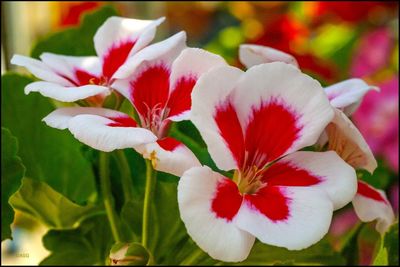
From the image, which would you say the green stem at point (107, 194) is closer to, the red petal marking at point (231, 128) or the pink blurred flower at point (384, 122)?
the red petal marking at point (231, 128)

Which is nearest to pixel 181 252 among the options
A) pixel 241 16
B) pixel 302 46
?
pixel 302 46

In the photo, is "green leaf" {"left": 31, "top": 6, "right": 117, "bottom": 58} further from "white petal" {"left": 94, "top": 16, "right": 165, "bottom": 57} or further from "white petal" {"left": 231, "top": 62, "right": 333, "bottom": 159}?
"white petal" {"left": 231, "top": 62, "right": 333, "bottom": 159}

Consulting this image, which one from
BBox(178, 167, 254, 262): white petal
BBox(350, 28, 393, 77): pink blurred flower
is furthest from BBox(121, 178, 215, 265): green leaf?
BBox(350, 28, 393, 77): pink blurred flower

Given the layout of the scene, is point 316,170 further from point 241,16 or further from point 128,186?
point 241,16

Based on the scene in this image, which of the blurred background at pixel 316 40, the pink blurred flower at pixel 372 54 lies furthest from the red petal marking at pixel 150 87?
the pink blurred flower at pixel 372 54

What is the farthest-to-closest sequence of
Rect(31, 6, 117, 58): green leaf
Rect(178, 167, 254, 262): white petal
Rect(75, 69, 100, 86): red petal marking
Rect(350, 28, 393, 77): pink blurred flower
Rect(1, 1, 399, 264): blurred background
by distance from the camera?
1. Rect(350, 28, 393, 77): pink blurred flower
2. Rect(1, 1, 399, 264): blurred background
3. Rect(31, 6, 117, 58): green leaf
4. Rect(75, 69, 100, 86): red petal marking
5. Rect(178, 167, 254, 262): white petal
